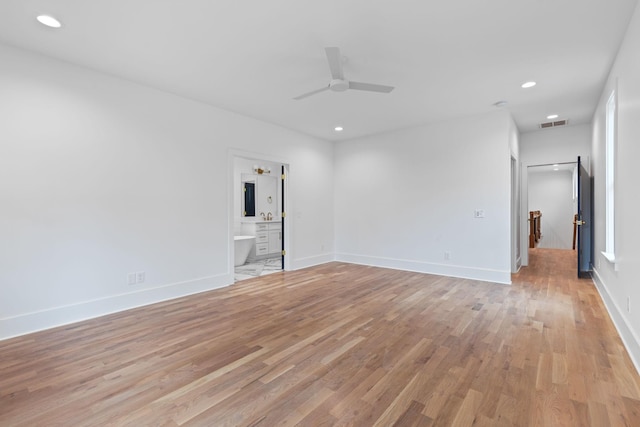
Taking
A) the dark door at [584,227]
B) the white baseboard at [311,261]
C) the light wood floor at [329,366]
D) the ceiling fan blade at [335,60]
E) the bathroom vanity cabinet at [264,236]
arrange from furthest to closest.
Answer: the bathroom vanity cabinet at [264,236] < the white baseboard at [311,261] < the dark door at [584,227] < the ceiling fan blade at [335,60] < the light wood floor at [329,366]

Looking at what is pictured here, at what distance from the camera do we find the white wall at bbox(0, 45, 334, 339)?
2809mm

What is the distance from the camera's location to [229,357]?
2.34 metres

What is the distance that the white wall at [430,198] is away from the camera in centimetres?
470

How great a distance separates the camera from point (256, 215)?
7.58 metres

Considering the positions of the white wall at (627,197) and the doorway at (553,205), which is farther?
the doorway at (553,205)

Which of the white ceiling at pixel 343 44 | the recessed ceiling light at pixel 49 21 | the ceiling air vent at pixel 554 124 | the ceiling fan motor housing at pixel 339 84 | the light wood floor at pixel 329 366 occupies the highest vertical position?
the ceiling air vent at pixel 554 124

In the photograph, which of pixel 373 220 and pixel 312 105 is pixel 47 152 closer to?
pixel 312 105

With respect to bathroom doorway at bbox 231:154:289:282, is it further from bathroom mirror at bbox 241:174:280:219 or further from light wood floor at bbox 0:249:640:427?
light wood floor at bbox 0:249:640:427

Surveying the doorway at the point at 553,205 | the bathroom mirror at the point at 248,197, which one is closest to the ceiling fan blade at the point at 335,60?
the bathroom mirror at the point at 248,197

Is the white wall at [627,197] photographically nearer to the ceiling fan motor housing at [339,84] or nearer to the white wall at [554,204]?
the ceiling fan motor housing at [339,84]

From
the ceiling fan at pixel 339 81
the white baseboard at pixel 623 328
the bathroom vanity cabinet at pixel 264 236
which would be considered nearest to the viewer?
the white baseboard at pixel 623 328

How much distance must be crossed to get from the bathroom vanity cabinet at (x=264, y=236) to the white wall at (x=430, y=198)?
5.36 feet

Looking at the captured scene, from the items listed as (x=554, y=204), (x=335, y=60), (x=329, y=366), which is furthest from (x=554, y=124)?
(x=554, y=204)

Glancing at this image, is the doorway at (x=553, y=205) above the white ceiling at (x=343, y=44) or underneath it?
underneath
